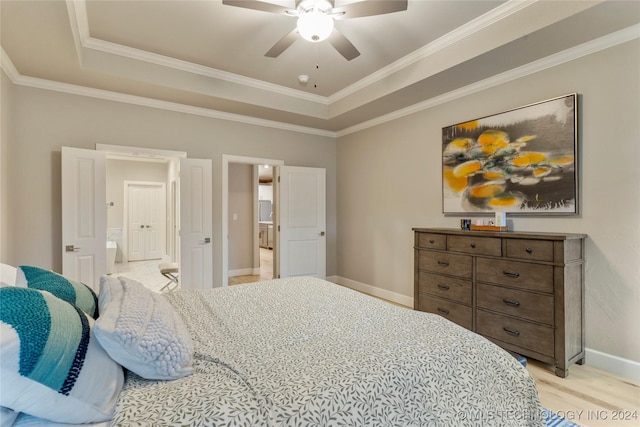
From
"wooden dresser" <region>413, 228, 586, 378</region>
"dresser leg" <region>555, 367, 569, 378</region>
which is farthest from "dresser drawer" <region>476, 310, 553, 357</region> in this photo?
A: "dresser leg" <region>555, 367, 569, 378</region>

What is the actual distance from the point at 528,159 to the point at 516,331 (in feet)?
5.13

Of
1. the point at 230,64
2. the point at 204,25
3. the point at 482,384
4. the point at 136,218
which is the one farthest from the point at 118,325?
the point at 136,218

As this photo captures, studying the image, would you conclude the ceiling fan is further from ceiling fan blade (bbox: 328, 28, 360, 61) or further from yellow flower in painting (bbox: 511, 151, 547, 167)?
yellow flower in painting (bbox: 511, 151, 547, 167)

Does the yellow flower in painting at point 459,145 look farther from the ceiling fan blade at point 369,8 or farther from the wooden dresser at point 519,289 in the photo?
the ceiling fan blade at point 369,8

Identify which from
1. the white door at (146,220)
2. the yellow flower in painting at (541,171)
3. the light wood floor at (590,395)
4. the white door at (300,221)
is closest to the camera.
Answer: the light wood floor at (590,395)

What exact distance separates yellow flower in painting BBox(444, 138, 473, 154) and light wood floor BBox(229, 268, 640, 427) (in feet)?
7.19

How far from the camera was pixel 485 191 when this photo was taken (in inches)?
129

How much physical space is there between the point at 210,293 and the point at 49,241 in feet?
8.34

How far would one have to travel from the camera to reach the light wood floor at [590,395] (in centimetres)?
194

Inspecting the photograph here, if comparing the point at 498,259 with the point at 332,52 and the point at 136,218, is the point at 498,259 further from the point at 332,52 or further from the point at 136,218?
the point at 136,218

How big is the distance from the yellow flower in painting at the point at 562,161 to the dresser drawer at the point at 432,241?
3.73 ft

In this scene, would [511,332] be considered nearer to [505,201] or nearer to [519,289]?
[519,289]

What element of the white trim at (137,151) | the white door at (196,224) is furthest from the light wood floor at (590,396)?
the white trim at (137,151)

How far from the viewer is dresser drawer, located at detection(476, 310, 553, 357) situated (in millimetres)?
2443
